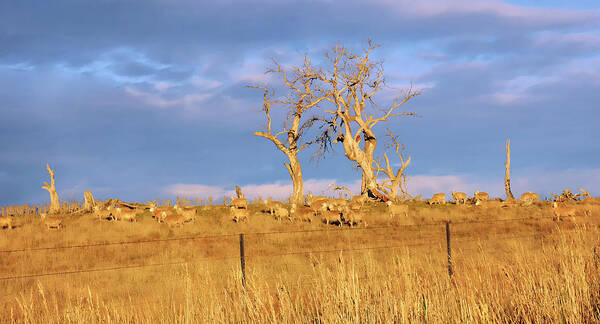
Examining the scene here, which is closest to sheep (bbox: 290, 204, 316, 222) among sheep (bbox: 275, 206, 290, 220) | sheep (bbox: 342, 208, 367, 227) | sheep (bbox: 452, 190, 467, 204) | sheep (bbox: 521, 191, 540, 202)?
sheep (bbox: 275, 206, 290, 220)

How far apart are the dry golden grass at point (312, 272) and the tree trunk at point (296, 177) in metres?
7.92

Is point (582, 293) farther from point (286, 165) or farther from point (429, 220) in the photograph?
point (286, 165)

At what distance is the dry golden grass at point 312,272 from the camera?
816cm

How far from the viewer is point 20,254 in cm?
2114

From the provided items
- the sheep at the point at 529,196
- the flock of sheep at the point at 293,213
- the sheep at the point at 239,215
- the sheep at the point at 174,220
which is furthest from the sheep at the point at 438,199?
the sheep at the point at 174,220

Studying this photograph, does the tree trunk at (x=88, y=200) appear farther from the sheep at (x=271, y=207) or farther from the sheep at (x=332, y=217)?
the sheep at (x=332, y=217)

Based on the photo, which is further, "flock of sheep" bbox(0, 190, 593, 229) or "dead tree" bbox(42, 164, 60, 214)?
"dead tree" bbox(42, 164, 60, 214)

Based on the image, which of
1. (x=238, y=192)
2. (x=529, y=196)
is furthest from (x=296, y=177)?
(x=529, y=196)

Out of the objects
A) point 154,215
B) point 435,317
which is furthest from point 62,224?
point 435,317

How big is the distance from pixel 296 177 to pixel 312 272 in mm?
25668

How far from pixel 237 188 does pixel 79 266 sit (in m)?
22.8

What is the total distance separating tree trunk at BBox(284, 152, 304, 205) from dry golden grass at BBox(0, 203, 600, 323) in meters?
7.92

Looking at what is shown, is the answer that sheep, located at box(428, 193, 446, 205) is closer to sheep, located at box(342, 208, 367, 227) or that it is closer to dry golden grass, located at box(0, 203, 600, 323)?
dry golden grass, located at box(0, 203, 600, 323)

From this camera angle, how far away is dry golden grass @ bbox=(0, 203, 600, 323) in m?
8.16
